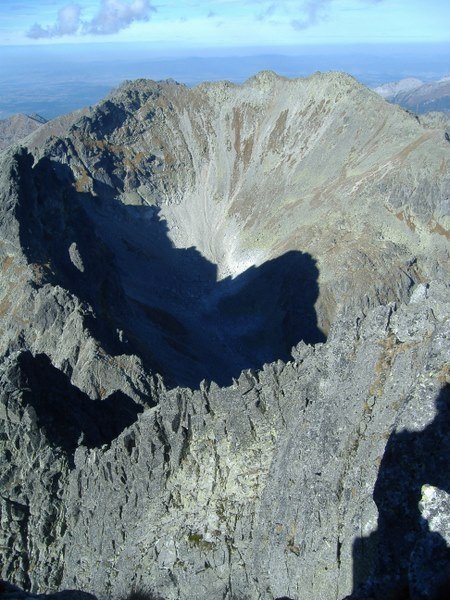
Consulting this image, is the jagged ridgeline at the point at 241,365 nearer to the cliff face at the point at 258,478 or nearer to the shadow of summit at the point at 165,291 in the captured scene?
the cliff face at the point at 258,478

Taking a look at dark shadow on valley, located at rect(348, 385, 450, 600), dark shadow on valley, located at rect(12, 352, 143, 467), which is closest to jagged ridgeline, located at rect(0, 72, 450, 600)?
dark shadow on valley, located at rect(348, 385, 450, 600)

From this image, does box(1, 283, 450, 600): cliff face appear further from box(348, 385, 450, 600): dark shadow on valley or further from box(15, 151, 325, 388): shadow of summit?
box(15, 151, 325, 388): shadow of summit

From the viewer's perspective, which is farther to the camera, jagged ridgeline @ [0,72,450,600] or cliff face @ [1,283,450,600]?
jagged ridgeline @ [0,72,450,600]

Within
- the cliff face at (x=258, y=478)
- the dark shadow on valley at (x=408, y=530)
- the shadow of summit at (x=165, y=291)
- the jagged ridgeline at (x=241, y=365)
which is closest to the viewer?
the dark shadow on valley at (x=408, y=530)

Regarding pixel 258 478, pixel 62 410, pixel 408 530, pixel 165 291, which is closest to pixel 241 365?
pixel 165 291

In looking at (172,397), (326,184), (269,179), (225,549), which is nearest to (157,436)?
(172,397)

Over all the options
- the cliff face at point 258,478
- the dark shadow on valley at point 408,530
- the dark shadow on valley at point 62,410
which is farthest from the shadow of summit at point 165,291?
the dark shadow on valley at point 408,530

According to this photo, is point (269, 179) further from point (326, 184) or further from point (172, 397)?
point (172, 397)
